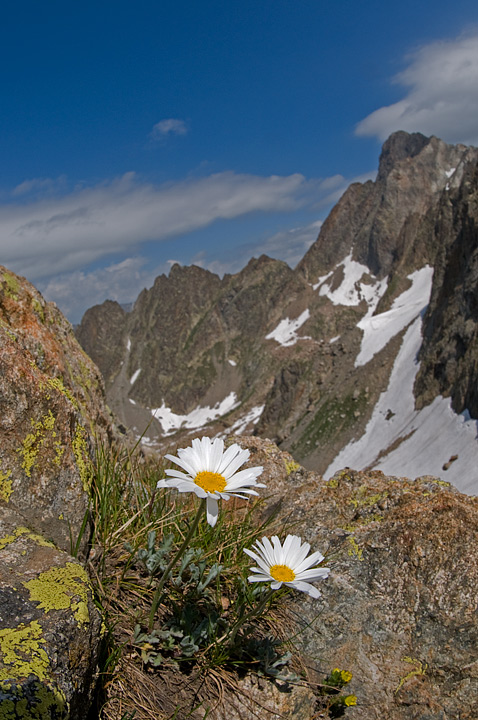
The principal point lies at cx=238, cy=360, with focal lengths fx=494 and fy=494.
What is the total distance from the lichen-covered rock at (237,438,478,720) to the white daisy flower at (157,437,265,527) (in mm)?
1530

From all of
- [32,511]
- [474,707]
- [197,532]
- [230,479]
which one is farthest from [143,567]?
[474,707]

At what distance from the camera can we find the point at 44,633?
8.64ft

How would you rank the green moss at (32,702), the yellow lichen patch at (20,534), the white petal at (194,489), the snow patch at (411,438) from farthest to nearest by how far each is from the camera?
the snow patch at (411,438), the yellow lichen patch at (20,534), the white petal at (194,489), the green moss at (32,702)

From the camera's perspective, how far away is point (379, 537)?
4.71 metres

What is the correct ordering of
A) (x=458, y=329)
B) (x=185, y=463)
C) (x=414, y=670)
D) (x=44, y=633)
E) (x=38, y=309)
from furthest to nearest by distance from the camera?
(x=458, y=329)
(x=38, y=309)
(x=414, y=670)
(x=185, y=463)
(x=44, y=633)

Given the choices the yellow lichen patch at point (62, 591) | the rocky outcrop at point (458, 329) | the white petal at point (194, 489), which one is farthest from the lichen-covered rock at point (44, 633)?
the rocky outcrop at point (458, 329)

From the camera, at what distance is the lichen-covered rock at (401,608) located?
380 cm

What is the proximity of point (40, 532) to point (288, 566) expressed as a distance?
70.0 inches

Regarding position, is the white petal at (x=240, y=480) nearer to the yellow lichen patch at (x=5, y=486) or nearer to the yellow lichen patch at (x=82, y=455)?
the yellow lichen patch at (x=82, y=455)

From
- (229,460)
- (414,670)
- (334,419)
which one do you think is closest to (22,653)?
(229,460)

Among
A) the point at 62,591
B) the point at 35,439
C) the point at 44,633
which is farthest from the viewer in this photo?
the point at 35,439

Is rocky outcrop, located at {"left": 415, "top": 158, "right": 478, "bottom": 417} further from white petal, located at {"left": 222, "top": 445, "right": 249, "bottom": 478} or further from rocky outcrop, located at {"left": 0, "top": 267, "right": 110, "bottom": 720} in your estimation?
white petal, located at {"left": 222, "top": 445, "right": 249, "bottom": 478}

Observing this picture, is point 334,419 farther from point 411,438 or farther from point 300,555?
point 300,555

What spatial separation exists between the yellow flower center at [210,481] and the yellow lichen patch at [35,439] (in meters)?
1.44
